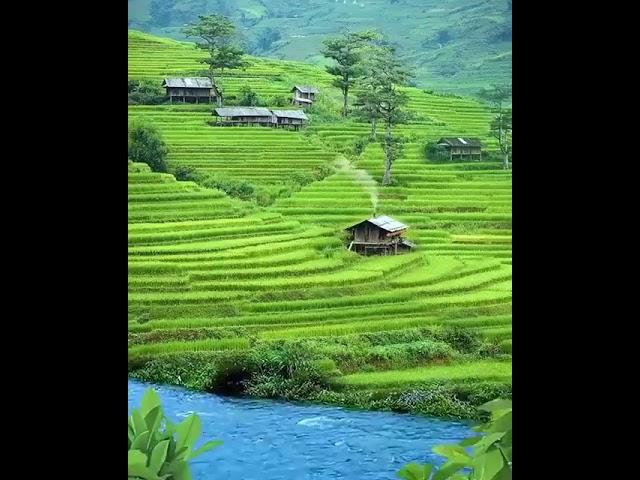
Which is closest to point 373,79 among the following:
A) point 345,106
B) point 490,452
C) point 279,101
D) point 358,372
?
point 345,106

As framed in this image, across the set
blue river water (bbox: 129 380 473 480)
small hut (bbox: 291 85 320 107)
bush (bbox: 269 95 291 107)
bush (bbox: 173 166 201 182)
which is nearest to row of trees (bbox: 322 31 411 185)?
small hut (bbox: 291 85 320 107)

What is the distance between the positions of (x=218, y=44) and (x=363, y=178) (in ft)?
2.88

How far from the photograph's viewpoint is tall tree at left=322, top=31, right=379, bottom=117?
341 centimetres

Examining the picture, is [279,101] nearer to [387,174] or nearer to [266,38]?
[266,38]

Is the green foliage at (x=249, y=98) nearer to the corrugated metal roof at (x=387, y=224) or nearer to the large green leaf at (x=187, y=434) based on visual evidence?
the corrugated metal roof at (x=387, y=224)

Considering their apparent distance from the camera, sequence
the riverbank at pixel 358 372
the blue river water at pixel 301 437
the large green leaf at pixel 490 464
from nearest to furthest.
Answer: the large green leaf at pixel 490 464 < the blue river water at pixel 301 437 < the riverbank at pixel 358 372

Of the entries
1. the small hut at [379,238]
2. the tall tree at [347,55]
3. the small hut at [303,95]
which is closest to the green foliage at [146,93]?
the small hut at [303,95]

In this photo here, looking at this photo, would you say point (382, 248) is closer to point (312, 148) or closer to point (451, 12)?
point (312, 148)

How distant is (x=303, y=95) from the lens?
3.60 metres

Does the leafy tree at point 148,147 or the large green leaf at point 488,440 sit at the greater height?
the leafy tree at point 148,147

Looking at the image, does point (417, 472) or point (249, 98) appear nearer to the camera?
point (417, 472)

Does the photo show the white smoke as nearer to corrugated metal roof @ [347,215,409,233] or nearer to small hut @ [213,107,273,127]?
corrugated metal roof @ [347,215,409,233]

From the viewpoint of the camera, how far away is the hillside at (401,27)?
3404 mm

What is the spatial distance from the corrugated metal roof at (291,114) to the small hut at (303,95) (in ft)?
0.13
